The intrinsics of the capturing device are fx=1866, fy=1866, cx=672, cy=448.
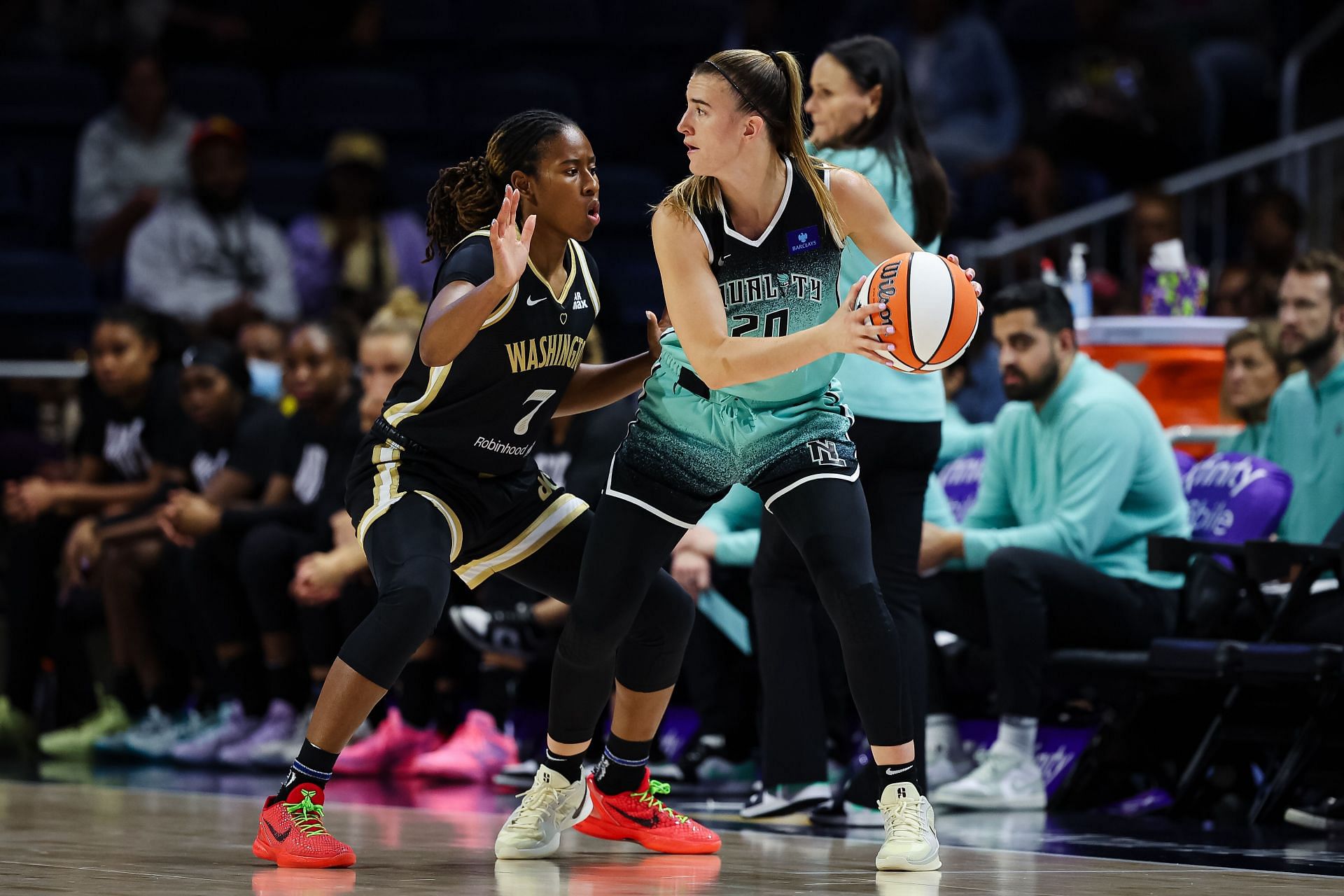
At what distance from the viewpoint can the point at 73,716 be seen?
8.12 meters

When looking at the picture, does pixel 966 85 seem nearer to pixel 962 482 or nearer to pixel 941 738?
pixel 962 482

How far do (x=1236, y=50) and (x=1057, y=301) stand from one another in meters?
5.29

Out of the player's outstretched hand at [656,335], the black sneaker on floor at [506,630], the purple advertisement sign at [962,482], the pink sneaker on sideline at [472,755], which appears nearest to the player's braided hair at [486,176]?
the player's outstretched hand at [656,335]

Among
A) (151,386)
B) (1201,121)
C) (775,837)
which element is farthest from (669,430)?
(1201,121)

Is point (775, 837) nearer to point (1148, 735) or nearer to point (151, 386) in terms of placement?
point (1148, 735)

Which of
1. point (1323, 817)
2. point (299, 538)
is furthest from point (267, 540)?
point (1323, 817)

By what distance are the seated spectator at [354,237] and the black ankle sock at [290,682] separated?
2888 mm

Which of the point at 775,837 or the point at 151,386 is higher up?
the point at 151,386

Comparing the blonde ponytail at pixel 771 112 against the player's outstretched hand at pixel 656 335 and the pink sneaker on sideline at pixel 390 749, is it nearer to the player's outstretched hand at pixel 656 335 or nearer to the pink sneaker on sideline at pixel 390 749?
the player's outstretched hand at pixel 656 335

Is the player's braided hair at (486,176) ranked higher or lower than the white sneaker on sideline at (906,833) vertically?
higher

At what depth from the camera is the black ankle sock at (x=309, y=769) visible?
3.94m

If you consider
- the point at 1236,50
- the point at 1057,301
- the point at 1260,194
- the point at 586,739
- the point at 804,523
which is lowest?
the point at 586,739

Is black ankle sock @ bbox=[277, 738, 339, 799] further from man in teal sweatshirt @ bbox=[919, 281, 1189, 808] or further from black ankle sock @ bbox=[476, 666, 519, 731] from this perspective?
black ankle sock @ bbox=[476, 666, 519, 731]

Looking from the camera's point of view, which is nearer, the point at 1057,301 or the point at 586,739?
the point at 586,739
